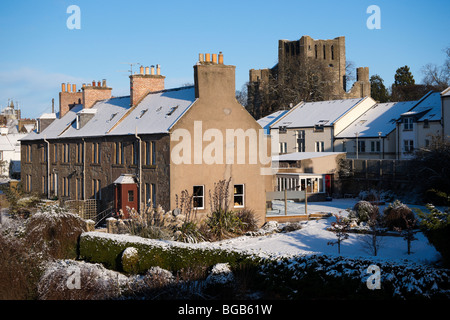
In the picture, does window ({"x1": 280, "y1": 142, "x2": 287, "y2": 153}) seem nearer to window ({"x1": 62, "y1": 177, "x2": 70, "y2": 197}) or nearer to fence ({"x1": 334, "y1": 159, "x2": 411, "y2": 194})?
fence ({"x1": 334, "y1": 159, "x2": 411, "y2": 194})

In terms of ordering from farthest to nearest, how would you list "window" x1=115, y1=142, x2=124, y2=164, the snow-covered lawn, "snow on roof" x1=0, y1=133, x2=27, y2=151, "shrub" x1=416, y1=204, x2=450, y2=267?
"snow on roof" x1=0, y1=133, x2=27, y2=151, "window" x1=115, y1=142, x2=124, y2=164, the snow-covered lawn, "shrub" x1=416, y1=204, x2=450, y2=267

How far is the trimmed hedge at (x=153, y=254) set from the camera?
674 inches

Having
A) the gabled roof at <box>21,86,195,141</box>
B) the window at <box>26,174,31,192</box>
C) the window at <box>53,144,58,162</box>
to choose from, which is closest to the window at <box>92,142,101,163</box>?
the gabled roof at <box>21,86,195,141</box>

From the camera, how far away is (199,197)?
2798cm

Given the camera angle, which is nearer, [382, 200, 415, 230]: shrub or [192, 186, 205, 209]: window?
[382, 200, 415, 230]: shrub

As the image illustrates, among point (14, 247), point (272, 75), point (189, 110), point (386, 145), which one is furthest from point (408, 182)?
point (272, 75)

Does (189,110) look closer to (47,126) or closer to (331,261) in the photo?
(331,261)

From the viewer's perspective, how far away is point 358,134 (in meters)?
51.6

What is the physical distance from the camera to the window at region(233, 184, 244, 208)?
29.2m

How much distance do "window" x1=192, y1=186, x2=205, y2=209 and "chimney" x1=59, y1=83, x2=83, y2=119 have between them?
20513 millimetres

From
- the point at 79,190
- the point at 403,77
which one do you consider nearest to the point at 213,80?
the point at 79,190

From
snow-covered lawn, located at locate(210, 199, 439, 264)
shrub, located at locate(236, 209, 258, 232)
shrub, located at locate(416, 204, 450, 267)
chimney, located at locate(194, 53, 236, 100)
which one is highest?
chimney, located at locate(194, 53, 236, 100)

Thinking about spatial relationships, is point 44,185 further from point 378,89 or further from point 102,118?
point 378,89

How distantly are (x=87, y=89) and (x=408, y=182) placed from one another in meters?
24.3
